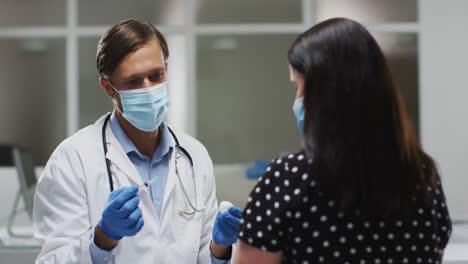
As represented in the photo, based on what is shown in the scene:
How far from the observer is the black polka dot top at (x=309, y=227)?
1205 millimetres

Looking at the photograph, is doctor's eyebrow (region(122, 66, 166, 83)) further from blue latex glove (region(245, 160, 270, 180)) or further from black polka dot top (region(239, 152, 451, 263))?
blue latex glove (region(245, 160, 270, 180))

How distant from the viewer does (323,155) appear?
120 cm

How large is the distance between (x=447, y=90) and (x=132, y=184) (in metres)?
4.67

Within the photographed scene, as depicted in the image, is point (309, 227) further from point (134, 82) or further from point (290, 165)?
point (134, 82)

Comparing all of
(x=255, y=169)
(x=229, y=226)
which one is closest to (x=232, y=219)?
(x=229, y=226)

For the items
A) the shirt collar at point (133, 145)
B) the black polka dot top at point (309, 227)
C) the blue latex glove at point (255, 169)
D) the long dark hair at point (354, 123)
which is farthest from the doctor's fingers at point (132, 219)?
the blue latex glove at point (255, 169)

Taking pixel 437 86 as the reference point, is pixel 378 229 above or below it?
above

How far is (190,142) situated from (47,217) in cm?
44

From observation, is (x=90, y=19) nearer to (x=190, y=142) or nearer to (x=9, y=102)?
(x=9, y=102)

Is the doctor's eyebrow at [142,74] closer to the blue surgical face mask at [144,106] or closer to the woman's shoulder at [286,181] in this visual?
the blue surgical face mask at [144,106]

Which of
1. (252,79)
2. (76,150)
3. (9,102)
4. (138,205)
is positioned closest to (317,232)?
(138,205)

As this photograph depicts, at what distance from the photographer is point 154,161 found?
188 centimetres

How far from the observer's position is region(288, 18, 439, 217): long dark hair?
120 centimetres

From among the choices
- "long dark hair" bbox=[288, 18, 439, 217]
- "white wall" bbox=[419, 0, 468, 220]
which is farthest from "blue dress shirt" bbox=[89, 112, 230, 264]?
"white wall" bbox=[419, 0, 468, 220]
